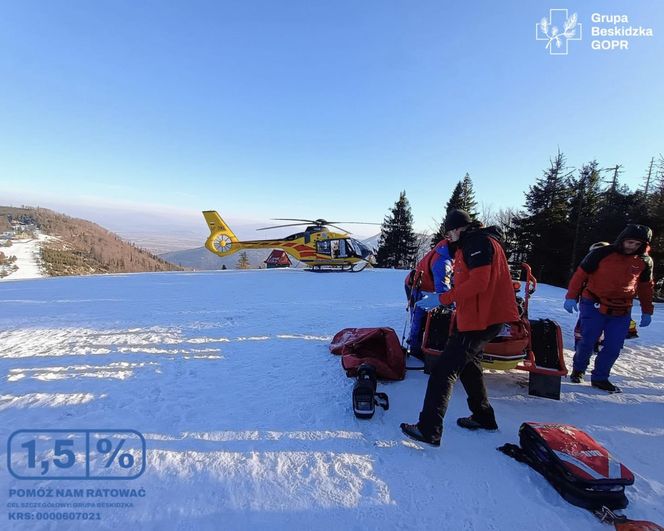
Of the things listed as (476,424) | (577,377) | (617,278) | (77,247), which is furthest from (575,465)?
(77,247)

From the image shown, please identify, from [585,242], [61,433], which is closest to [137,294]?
[61,433]

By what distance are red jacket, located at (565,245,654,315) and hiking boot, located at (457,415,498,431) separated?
2233 millimetres

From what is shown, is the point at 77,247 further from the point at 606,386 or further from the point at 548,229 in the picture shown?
the point at 606,386

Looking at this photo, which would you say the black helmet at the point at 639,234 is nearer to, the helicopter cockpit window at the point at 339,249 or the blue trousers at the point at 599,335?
the blue trousers at the point at 599,335

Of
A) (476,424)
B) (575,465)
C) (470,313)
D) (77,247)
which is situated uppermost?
(470,313)

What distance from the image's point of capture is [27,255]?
274 feet

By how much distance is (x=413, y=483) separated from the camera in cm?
213

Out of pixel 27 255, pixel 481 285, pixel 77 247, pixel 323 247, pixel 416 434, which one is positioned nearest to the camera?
pixel 481 285

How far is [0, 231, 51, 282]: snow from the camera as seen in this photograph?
69938 millimetres

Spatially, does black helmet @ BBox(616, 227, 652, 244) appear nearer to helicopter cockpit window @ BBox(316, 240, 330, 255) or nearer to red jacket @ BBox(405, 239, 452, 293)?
red jacket @ BBox(405, 239, 452, 293)

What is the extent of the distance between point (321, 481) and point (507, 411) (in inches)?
81.3

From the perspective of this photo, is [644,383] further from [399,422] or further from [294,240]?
[294,240]

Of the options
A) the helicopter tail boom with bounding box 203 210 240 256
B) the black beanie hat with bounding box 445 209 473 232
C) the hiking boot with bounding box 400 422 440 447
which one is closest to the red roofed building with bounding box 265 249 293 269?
the helicopter tail boom with bounding box 203 210 240 256

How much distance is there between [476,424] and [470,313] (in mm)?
1077
